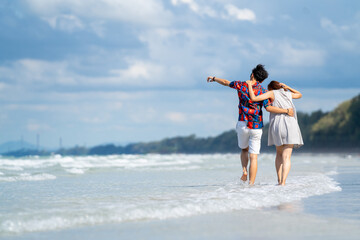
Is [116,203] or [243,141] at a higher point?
[243,141]

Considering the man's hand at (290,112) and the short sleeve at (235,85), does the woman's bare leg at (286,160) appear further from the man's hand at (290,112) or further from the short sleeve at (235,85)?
the short sleeve at (235,85)

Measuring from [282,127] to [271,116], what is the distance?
0.29 metres

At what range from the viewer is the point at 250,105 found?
7.69 metres

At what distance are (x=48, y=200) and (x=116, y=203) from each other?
1.13 m

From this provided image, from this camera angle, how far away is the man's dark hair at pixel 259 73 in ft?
25.3

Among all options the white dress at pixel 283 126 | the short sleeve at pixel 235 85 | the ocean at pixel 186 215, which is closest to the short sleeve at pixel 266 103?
the white dress at pixel 283 126

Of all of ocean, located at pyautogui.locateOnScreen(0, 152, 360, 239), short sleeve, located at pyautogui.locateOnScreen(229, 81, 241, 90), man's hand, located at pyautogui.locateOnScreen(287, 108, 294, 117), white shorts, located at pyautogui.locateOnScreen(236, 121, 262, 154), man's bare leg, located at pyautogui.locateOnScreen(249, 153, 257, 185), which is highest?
short sleeve, located at pyautogui.locateOnScreen(229, 81, 241, 90)

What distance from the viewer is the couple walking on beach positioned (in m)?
7.66

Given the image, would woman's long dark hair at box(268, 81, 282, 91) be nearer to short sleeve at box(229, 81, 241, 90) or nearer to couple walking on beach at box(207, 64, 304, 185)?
couple walking on beach at box(207, 64, 304, 185)

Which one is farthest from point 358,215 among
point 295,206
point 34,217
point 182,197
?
point 34,217

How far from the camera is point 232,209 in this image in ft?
18.0

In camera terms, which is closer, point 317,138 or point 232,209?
point 232,209

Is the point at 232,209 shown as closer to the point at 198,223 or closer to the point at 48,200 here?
the point at 198,223

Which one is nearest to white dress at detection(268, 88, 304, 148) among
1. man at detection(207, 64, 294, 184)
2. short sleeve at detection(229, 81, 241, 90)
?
man at detection(207, 64, 294, 184)
